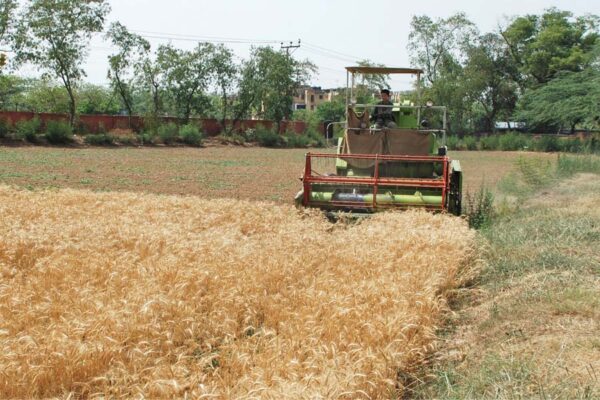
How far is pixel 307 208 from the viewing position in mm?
11023

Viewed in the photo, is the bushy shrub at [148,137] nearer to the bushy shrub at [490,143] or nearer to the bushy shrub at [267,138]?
the bushy shrub at [267,138]

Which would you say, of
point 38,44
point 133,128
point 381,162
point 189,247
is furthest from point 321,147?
point 189,247

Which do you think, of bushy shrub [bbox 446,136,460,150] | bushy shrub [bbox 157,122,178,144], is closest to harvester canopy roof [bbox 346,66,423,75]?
bushy shrub [bbox 157,122,178,144]

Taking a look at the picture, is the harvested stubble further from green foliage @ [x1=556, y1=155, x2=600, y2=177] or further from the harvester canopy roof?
green foliage @ [x1=556, y1=155, x2=600, y2=177]

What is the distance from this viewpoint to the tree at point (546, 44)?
2083 inches

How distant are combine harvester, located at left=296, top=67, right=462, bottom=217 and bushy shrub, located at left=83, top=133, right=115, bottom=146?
29.5 metres

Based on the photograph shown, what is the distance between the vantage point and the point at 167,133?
44469 millimetres

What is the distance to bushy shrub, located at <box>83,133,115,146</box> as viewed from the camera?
39562 mm

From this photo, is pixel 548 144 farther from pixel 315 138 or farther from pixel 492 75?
pixel 315 138

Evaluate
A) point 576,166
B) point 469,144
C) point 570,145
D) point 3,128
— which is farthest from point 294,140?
point 576,166

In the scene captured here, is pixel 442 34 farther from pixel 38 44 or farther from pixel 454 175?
pixel 454 175

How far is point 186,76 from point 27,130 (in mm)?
18033

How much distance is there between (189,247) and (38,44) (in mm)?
39114

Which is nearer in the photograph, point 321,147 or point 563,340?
point 563,340
